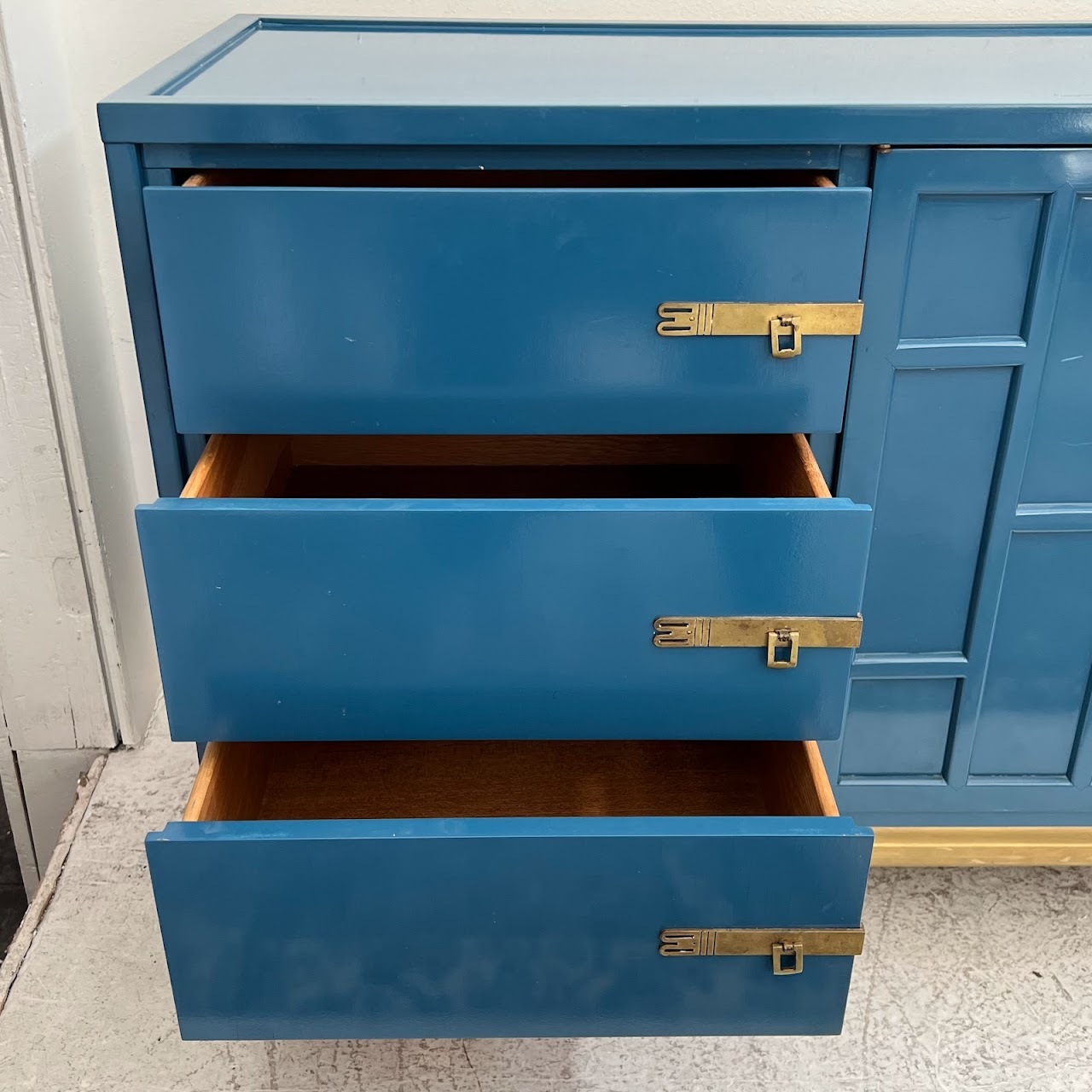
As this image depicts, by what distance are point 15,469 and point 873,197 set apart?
34.8 inches

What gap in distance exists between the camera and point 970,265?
2.69ft

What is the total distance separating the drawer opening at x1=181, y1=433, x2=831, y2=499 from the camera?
1121 mm

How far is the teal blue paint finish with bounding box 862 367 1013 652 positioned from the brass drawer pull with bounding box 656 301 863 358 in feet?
0.32

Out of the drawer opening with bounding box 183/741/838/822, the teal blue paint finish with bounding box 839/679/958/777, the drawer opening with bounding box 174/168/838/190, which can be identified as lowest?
the drawer opening with bounding box 183/741/838/822

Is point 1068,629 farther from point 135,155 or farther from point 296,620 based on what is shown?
point 135,155

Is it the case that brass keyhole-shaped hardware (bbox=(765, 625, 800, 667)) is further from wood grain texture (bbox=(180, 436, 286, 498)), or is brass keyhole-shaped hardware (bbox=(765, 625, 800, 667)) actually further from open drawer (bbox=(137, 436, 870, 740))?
wood grain texture (bbox=(180, 436, 286, 498))

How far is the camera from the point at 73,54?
1.21 m

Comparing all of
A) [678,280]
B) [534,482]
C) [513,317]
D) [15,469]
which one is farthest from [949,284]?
[15,469]

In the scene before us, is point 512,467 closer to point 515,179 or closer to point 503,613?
point 515,179

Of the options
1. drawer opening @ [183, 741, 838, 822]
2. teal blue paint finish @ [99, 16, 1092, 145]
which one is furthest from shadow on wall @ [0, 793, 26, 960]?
teal blue paint finish @ [99, 16, 1092, 145]

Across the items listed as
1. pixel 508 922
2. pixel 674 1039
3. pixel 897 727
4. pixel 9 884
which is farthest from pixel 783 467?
pixel 9 884

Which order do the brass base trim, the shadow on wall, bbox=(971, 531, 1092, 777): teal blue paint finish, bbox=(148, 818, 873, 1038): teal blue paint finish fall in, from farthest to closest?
the shadow on wall → the brass base trim → bbox=(971, 531, 1092, 777): teal blue paint finish → bbox=(148, 818, 873, 1038): teal blue paint finish

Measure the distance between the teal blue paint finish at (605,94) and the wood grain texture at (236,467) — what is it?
0.73 feet

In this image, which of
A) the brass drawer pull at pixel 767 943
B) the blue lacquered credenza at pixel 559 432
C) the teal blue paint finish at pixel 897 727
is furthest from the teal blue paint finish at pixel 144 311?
the teal blue paint finish at pixel 897 727
